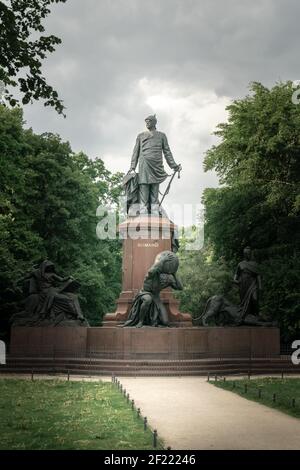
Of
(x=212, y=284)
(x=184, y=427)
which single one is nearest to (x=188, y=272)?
(x=212, y=284)

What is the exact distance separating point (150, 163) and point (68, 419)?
52.4ft

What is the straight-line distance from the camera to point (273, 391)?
46.2 ft

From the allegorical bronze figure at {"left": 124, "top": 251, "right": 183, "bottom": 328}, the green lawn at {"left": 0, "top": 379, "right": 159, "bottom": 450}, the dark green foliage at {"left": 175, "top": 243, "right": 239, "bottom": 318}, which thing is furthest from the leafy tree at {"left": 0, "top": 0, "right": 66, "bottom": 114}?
the dark green foliage at {"left": 175, "top": 243, "right": 239, "bottom": 318}

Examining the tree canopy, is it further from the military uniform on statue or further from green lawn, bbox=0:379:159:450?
green lawn, bbox=0:379:159:450

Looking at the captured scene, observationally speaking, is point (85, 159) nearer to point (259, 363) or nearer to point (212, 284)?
point (212, 284)

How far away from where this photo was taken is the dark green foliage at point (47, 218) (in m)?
29.5

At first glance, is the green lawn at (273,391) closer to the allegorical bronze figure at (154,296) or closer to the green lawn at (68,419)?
the green lawn at (68,419)

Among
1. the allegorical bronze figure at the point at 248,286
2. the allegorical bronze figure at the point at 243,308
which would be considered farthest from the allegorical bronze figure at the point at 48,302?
the allegorical bronze figure at the point at 248,286

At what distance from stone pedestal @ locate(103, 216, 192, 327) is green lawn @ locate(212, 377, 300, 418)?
5.66 meters

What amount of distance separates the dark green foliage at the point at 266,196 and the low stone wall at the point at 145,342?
21.9 feet

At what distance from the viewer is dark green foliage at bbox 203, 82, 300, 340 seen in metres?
28.9

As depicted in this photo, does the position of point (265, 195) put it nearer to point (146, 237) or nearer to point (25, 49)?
point (146, 237)

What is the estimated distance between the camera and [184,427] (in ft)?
29.3

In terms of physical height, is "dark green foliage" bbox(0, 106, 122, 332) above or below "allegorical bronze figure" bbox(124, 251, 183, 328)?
above
